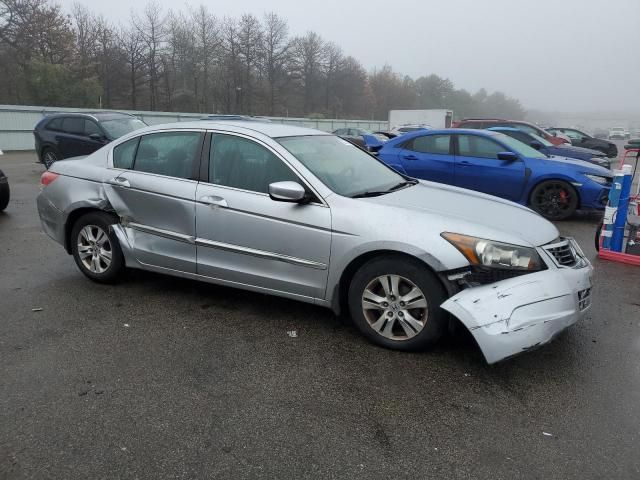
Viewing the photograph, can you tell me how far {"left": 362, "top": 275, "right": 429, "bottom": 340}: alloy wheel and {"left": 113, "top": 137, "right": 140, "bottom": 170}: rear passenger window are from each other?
2.62 metres

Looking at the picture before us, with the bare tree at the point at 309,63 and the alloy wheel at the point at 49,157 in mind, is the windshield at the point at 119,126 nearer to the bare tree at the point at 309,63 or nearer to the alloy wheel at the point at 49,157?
the alloy wheel at the point at 49,157

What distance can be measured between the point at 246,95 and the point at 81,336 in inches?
2220

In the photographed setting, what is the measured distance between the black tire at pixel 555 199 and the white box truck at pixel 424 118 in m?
28.2

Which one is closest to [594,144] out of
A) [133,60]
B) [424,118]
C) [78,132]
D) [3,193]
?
[424,118]

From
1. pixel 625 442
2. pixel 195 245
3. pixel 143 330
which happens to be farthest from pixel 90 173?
pixel 625 442

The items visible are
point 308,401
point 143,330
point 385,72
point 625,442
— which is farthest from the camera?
point 385,72

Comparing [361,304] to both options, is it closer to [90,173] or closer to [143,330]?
[143,330]

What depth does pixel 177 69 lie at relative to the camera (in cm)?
5194

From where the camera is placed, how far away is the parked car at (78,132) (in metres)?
12.4

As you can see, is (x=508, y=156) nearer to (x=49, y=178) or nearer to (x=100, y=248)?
(x=100, y=248)

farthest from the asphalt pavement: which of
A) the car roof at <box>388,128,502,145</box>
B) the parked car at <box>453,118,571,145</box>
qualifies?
the parked car at <box>453,118,571,145</box>

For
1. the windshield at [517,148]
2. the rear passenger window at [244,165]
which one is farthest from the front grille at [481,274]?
the windshield at [517,148]

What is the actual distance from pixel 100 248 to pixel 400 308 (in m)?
2.99

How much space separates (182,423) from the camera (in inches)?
108
